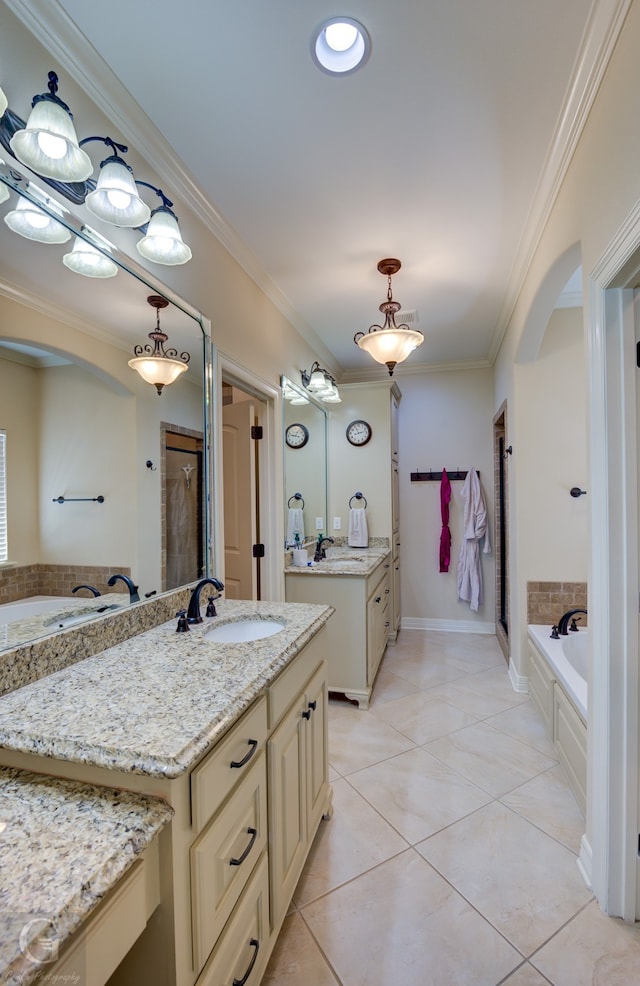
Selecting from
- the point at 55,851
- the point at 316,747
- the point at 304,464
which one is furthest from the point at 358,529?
the point at 55,851

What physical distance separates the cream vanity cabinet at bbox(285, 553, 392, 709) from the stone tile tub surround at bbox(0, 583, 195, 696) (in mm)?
1361

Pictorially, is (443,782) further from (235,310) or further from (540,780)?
(235,310)

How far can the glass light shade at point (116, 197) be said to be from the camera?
1293 millimetres

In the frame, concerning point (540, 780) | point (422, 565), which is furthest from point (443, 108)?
point (422, 565)

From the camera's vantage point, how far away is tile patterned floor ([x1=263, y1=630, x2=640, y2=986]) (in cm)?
129

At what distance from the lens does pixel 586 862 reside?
1.58 metres

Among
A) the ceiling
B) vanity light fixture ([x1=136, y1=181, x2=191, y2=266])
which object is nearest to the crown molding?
the ceiling

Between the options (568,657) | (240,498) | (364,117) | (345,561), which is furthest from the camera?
(345,561)

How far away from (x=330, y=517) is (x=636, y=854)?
9.74 feet

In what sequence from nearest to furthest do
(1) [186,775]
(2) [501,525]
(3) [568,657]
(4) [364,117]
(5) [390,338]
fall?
(1) [186,775]
(4) [364,117]
(5) [390,338]
(3) [568,657]
(2) [501,525]

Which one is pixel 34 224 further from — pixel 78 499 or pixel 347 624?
pixel 347 624

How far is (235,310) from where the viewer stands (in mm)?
2330

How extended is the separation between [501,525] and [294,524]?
2.05 m

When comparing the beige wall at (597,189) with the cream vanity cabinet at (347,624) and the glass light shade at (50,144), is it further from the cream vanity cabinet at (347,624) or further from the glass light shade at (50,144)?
the cream vanity cabinet at (347,624)
